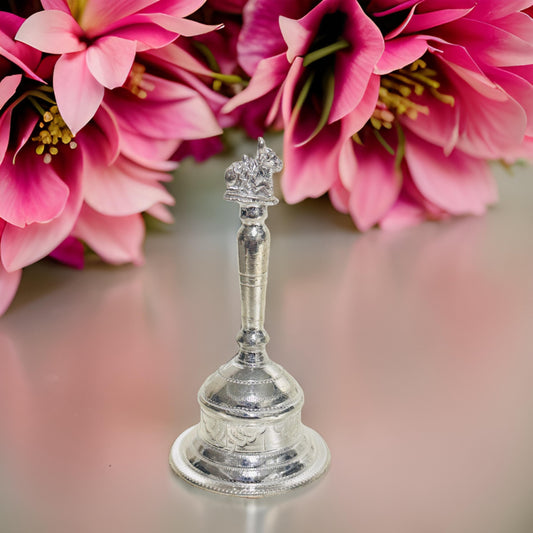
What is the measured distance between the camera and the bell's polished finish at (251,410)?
240mm

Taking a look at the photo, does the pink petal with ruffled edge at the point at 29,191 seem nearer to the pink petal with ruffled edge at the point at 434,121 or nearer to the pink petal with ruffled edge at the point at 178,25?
the pink petal with ruffled edge at the point at 178,25

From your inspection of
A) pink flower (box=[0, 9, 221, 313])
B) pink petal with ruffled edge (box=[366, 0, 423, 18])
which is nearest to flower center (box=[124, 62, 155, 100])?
pink flower (box=[0, 9, 221, 313])

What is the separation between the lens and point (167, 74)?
0.43 m

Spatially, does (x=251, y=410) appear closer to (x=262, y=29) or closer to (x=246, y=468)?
(x=246, y=468)

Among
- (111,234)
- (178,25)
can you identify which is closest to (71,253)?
(111,234)

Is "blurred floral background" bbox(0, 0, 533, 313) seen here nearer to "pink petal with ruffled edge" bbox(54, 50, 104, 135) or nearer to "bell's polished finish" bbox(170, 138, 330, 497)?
"pink petal with ruffled edge" bbox(54, 50, 104, 135)

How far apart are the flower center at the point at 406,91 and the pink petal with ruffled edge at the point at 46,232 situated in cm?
15

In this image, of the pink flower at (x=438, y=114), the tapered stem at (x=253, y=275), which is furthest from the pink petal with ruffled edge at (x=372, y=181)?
the tapered stem at (x=253, y=275)

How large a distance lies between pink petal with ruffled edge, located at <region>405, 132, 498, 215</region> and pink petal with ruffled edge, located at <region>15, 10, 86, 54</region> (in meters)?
0.20

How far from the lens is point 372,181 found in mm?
479

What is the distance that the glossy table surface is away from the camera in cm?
23

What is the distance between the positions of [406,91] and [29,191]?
189 millimetres

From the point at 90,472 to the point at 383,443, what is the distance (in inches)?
3.3

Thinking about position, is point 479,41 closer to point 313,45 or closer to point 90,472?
point 313,45
